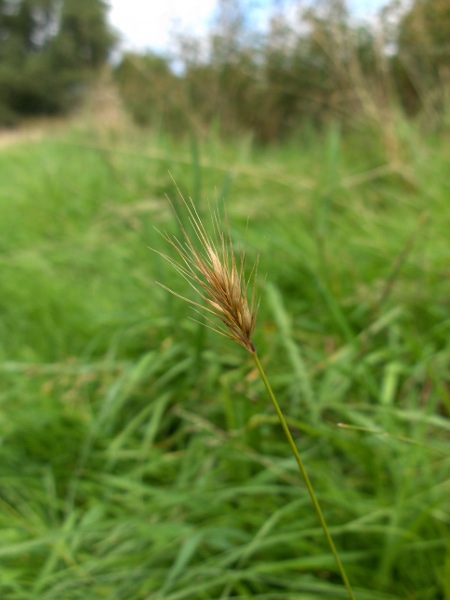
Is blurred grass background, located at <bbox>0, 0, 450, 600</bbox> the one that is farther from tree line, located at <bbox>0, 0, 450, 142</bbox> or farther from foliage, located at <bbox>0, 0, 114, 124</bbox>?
foliage, located at <bbox>0, 0, 114, 124</bbox>

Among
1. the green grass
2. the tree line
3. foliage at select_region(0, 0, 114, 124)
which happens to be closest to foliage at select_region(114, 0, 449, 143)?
the tree line

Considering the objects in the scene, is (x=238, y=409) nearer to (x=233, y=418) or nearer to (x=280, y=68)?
(x=233, y=418)

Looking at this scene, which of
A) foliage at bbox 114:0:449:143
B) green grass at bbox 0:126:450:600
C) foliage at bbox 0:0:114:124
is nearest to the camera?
green grass at bbox 0:126:450:600

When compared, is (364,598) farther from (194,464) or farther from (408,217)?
(408,217)

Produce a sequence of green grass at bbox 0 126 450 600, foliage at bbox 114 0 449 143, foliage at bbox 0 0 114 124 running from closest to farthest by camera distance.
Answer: green grass at bbox 0 126 450 600 < foliage at bbox 114 0 449 143 < foliage at bbox 0 0 114 124

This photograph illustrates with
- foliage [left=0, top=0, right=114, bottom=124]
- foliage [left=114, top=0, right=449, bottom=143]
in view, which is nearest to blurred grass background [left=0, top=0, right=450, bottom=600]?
foliage [left=114, top=0, right=449, bottom=143]

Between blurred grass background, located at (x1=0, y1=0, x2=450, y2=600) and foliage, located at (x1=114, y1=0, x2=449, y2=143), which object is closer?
blurred grass background, located at (x1=0, y1=0, x2=450, y2=600)

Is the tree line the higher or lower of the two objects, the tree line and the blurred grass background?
the higher

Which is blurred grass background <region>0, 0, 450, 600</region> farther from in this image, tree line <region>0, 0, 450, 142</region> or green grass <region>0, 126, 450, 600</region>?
tree line <region>0, 0, 450, 142</region>
